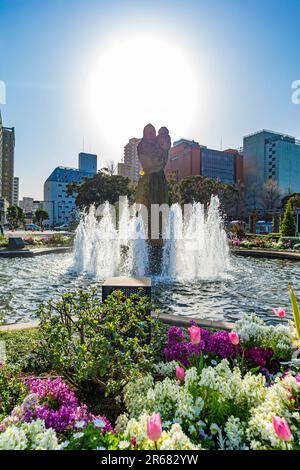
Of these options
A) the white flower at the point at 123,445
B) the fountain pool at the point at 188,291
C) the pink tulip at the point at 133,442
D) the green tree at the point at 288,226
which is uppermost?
the green tree at the point at 288,226

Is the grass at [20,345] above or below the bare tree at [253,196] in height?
below

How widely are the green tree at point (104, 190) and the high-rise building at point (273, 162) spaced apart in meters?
59.6

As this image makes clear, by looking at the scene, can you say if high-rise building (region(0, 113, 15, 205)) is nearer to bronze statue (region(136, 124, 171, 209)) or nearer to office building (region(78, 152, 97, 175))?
office building (region(78, 152, 97, 175))

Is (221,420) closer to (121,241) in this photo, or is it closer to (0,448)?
(0,448)

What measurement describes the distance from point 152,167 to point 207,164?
289 feet

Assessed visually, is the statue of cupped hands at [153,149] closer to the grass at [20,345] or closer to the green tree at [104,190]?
the grass at [20,345]

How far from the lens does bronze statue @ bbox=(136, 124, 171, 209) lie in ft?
45.6

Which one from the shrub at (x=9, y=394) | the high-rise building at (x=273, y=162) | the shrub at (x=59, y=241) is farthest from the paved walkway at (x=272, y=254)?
the high-rise building at (x=273, y=162)

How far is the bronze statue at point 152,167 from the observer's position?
13.9m

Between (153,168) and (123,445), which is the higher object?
(153,168)

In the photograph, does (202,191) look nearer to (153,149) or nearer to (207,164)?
(153,149)

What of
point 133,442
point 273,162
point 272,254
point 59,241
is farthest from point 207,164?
point 133,442

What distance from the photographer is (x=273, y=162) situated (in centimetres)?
9350
